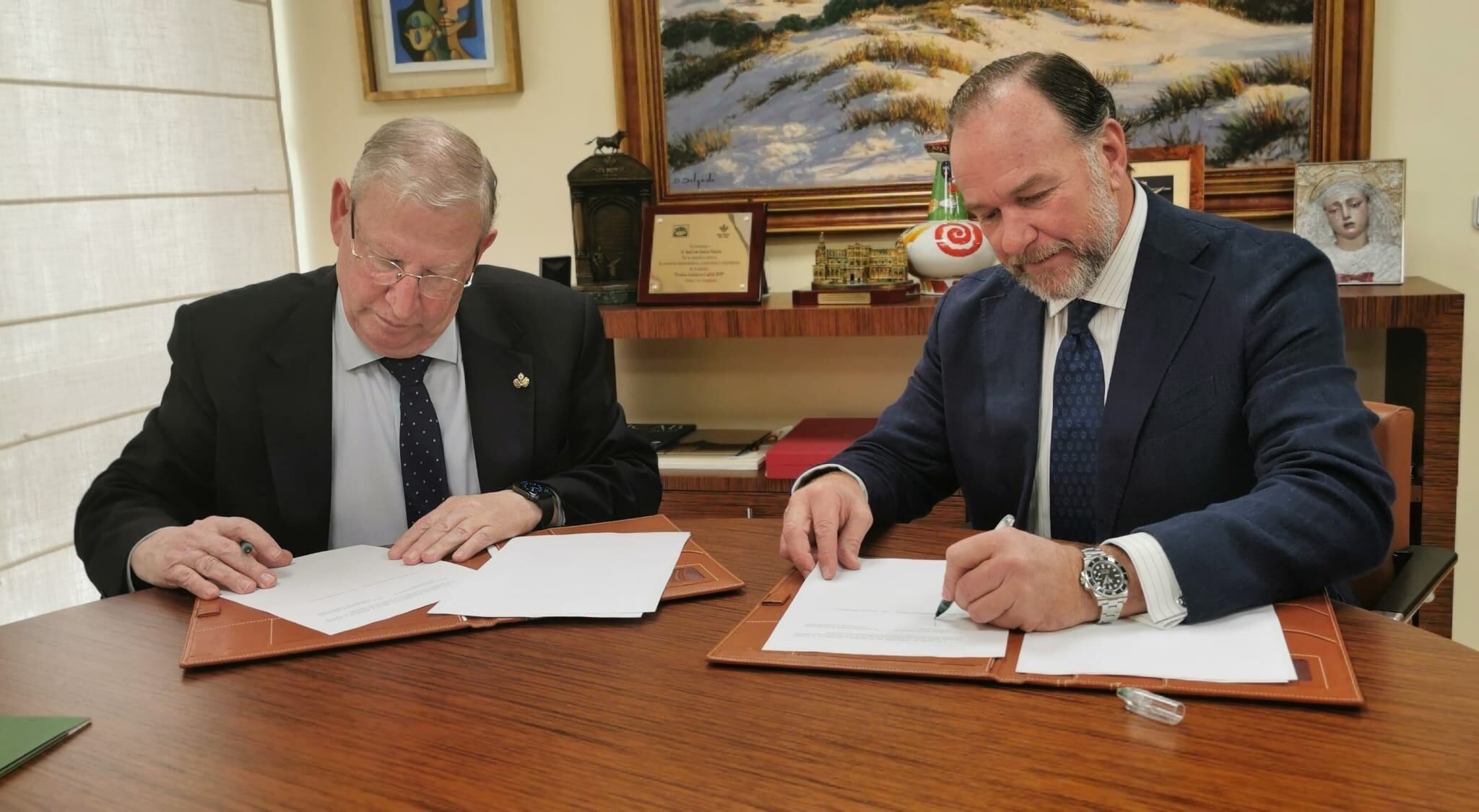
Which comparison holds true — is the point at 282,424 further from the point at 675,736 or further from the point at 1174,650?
the point at 1174,650

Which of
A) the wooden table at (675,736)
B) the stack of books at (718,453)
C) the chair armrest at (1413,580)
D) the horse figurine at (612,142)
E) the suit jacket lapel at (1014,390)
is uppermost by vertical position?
the horse figurine at (612,142)

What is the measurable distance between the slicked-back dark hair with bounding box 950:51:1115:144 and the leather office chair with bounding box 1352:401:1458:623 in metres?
0.62

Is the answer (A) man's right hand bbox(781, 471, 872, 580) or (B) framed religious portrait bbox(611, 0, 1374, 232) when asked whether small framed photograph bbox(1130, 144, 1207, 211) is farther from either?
(A) man's right hand bbox(781, 471, 872, 580)

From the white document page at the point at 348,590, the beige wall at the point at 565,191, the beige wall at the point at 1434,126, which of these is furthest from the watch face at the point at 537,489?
the beige wall at the point at 1434,126

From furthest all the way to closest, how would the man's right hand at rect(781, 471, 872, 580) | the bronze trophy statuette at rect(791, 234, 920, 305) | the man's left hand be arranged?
the bronze trophy statuette at rect(791, 234, 920, 305), the man's right hand at rect(781, 471, 872, 580), the man's left hand

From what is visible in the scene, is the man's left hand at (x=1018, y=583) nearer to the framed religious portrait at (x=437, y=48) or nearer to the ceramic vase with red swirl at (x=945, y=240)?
the ceramic vase with red swirl at (x=945, y=240)

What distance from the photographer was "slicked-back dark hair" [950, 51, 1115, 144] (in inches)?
65.6

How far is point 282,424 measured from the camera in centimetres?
185

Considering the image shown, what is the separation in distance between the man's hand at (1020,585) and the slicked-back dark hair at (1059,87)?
0.72 m

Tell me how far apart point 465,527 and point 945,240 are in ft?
5.48

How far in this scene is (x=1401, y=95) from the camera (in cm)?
287

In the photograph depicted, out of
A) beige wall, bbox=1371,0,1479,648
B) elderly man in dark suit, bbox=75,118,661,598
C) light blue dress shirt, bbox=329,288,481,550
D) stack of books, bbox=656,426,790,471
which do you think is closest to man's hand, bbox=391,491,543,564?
elderly man in dark suit, bbox=75,118,661,598

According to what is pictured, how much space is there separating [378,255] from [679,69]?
177 cm

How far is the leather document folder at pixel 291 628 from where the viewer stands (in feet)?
4.24
